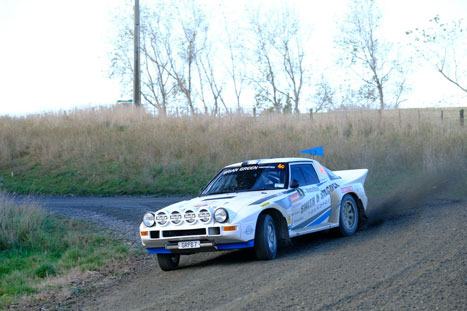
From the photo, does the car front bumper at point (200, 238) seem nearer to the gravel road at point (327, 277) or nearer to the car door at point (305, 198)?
the gravel road at point (327, 277)

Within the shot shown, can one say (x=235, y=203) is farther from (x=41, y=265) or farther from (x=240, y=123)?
(x=240, y=123)

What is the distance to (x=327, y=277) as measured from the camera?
669 centimetres

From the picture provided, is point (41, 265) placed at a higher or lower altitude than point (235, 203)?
lower

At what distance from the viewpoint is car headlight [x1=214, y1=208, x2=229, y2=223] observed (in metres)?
7.97

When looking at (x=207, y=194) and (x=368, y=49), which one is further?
(x=368, y=49)

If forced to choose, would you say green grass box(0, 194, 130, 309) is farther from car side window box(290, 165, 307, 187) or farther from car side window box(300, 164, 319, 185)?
car side window box(300, 164, 319, 185)

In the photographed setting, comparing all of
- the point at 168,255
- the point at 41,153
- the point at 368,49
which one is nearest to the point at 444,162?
the point at 168,255

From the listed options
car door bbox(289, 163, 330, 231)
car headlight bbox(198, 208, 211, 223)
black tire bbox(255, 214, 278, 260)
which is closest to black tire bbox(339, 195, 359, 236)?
car door bbox(289, 163, 330, 231)

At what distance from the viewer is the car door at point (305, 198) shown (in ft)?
29.9

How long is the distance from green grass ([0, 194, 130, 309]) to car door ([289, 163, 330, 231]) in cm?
340

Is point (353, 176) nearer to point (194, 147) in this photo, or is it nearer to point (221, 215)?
point (221, 215)

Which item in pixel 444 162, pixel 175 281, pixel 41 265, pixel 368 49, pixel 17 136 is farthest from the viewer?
pixel 368 49

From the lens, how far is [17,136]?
26.6 m

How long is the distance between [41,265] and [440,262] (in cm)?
632
